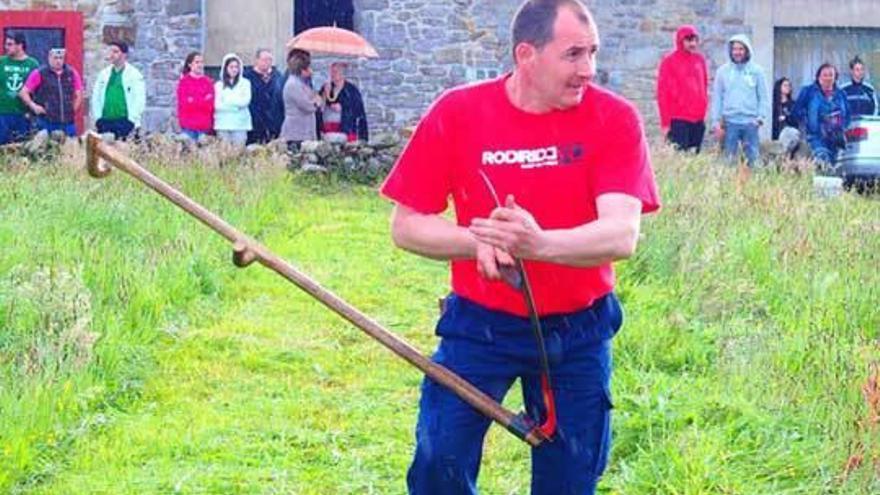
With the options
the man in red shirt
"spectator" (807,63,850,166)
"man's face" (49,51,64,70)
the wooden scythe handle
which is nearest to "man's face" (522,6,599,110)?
the man in red shirt

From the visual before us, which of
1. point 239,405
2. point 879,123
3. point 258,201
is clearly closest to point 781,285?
point 239,405

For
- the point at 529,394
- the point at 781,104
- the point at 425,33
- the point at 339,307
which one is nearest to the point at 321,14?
the point at 425,33

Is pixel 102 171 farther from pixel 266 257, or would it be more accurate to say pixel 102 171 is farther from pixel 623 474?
pixel 623 474

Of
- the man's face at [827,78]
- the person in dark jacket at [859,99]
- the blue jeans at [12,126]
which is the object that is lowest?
the blue jeans at [12,126]

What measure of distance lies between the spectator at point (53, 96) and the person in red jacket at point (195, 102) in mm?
1228

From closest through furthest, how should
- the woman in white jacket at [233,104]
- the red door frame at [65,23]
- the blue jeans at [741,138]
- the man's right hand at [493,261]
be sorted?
the man's right hand at [493,261], the blue jeans at [741,138], the woman in white jacket at [233,104], the red door frame at [65,23]

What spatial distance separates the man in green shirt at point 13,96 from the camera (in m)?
21.1

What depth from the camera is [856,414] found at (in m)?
6.51

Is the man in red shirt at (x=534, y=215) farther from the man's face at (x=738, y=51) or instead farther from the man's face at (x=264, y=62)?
the man's face at (x=264, y=62)

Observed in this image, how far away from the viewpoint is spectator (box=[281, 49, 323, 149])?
21.1m

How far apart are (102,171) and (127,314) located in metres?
4.75

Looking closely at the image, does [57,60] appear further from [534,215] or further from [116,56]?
[534,215]

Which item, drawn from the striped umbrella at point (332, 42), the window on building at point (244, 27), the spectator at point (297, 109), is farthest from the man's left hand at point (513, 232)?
the window on building at point (244, 27)

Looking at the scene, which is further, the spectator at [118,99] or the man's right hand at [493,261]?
the spectator at [118,99]
